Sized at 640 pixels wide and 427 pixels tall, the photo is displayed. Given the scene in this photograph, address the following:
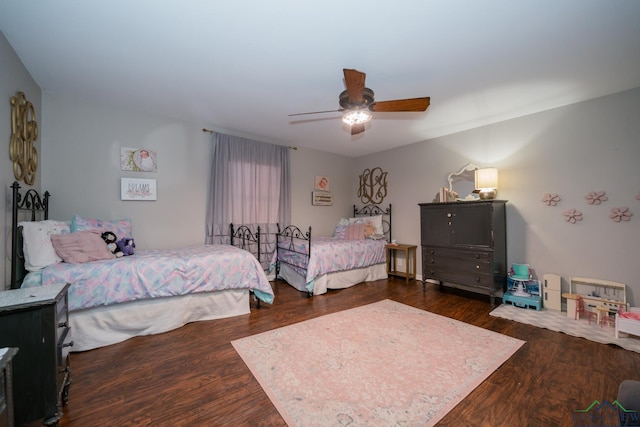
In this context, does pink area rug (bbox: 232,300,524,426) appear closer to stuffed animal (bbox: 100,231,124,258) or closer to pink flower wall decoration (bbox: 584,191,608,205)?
stuffed animal (bbox: 100,231,124,258)

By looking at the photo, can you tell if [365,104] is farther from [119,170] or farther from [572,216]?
[119,170]

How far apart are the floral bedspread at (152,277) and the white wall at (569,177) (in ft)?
11.6

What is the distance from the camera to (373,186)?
547 centimetres

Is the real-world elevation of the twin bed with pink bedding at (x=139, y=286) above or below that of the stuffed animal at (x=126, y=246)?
below

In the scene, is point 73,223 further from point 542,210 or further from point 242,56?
point 542,210

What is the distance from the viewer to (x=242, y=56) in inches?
87.4

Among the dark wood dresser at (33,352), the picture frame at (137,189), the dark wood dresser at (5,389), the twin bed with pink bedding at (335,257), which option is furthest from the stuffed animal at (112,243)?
the twin bed with pink bedding at (335,257)

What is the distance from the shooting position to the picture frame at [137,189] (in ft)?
10.8

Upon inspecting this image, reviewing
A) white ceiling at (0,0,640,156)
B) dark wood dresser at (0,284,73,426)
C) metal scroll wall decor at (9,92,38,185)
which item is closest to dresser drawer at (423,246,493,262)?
white ceiling at (0,0,640,156)

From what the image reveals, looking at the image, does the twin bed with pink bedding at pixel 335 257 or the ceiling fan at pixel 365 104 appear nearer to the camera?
the ceiling fan at pixel 365 104

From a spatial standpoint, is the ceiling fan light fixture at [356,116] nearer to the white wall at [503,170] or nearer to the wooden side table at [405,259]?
the white wall at [503,170]

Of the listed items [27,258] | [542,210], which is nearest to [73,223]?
[27,258]

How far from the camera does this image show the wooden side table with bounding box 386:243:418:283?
4496 mm

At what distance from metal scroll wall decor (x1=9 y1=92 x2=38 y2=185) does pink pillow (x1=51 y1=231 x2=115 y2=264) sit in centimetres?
64
